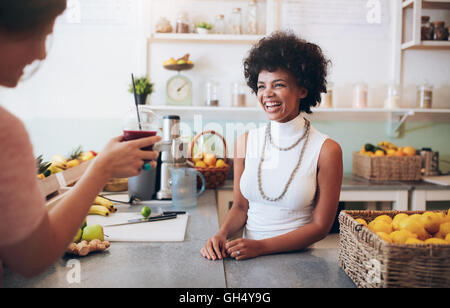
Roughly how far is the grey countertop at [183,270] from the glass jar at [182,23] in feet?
6.38

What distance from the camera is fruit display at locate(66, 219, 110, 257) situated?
38.5 inches

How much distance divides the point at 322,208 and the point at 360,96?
5.77ft

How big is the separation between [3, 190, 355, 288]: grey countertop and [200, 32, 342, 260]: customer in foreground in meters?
0.25

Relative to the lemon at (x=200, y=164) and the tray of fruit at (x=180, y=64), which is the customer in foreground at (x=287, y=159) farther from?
the tray of fruit at (x=180, y=64)

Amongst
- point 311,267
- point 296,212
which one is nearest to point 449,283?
point 311,267

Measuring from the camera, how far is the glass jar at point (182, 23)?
2637 millimetres

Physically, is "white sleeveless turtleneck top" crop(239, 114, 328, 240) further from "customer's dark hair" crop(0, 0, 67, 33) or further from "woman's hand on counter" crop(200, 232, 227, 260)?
"customer's dark hair" crop(0, 0, 67, 33)

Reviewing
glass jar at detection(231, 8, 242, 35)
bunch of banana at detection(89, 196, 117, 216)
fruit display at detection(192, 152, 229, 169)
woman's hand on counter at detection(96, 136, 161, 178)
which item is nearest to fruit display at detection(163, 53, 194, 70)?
glass jar at detection(231, 8, 242, 35)

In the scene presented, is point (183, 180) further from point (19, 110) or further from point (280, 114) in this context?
point (19, 110)

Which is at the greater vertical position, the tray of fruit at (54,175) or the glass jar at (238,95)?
the glass jar at (238,95)

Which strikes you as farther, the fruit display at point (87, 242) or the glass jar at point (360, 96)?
the glass jar at point (360, 96)

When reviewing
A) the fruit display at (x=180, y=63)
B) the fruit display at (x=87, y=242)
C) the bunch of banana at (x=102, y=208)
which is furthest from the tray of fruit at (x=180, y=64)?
the fruit display at (x=87, y=242)
